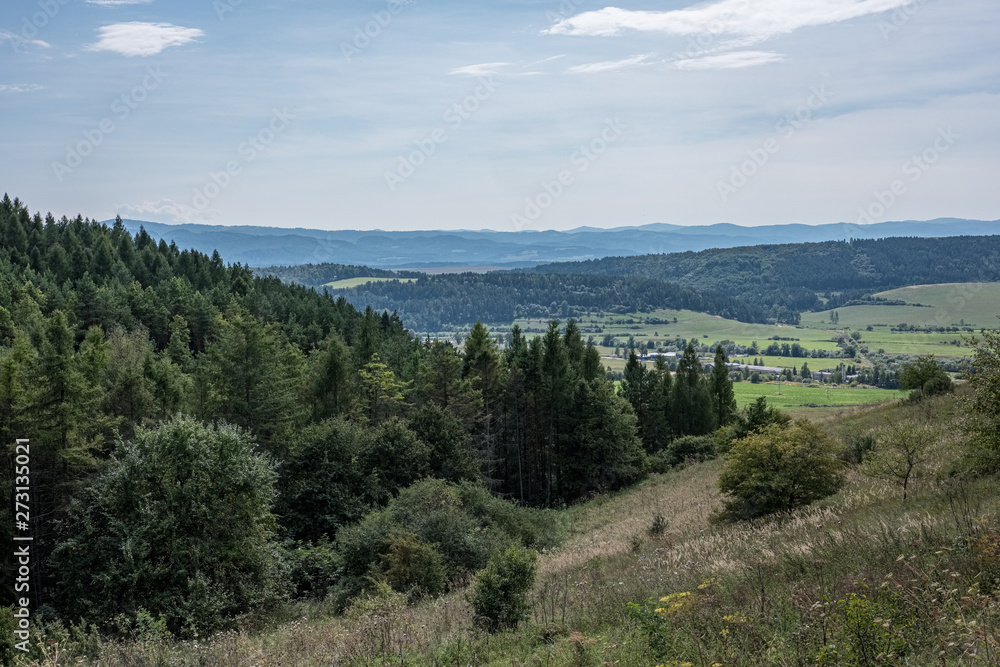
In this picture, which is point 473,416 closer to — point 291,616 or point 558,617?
point 291,616

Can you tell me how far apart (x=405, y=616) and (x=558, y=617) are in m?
3.04

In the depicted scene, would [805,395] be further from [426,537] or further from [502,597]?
[502,597]

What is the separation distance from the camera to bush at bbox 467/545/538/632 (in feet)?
36.0

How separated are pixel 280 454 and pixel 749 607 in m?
31.6

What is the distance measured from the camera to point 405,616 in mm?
12297

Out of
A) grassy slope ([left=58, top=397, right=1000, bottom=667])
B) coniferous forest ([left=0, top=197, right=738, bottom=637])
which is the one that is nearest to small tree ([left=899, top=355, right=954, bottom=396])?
coniferous forest ([left=0, top=197, right=738, bottom=637])

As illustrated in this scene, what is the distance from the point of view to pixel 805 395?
398ft

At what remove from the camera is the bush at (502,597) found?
1096 cm

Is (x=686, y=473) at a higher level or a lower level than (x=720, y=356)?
lower

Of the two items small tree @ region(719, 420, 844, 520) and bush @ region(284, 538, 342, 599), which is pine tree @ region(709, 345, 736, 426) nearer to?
small tree @ region(719, 420, 844, 520)

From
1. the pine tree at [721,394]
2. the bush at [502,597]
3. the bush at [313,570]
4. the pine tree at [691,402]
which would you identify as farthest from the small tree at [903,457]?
the pine tree at [721,394]

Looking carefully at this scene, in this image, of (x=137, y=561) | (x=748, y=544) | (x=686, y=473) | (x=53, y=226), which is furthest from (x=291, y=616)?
(x=53, y=226)

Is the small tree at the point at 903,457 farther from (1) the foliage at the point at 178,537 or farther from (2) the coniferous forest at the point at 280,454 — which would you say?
(1) the foliage at the point at 178,537

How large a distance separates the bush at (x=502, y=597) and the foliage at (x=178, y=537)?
11.0 meters
